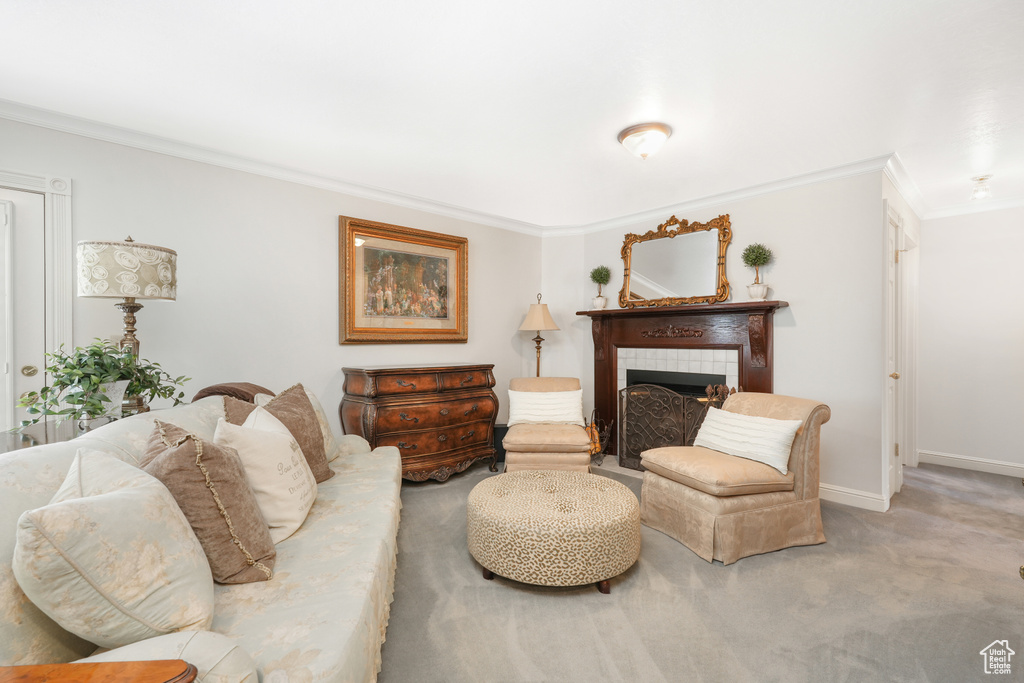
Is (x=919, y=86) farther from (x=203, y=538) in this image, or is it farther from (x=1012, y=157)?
(x=203, y=538)

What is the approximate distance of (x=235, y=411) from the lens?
2021 mm

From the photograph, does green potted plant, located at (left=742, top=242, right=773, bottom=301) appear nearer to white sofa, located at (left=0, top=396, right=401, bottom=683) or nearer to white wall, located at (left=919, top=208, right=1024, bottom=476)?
white wall, located at (left=919, top=208, right=1024, bottom=476)

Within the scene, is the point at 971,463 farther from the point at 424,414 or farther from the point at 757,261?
the point at 424,414

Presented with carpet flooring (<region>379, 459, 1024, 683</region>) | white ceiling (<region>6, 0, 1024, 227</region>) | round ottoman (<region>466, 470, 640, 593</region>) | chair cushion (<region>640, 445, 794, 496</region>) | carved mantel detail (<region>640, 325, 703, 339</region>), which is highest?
white ceiling (<region>6, 0, 1024, 227</region>)

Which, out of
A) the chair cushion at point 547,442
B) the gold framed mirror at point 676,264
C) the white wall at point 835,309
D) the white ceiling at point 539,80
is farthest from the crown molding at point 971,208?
the chair cushion at point 547,442

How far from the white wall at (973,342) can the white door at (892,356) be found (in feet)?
2.79

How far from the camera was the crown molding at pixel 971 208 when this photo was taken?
3.80 meters

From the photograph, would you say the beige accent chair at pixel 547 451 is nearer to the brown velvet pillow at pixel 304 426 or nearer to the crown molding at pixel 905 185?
the brown velvet pillow at pixel 304 426

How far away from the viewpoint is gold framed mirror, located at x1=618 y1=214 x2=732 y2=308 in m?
3.80

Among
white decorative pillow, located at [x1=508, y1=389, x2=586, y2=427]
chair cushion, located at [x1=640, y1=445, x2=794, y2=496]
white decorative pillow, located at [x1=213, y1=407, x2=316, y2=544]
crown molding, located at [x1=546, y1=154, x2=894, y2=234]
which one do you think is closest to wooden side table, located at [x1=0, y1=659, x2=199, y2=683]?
white decorative pillow, located at [x1=213, y1=407, x2=316, y2=544]

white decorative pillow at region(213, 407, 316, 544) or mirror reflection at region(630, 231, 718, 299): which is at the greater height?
mirror reflection at region(630, 231, 718, 299)

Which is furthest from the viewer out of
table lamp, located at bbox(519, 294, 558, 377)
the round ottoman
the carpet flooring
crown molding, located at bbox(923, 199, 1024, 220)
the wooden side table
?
table lamp, located at bbox(519, 294, 558, 377)

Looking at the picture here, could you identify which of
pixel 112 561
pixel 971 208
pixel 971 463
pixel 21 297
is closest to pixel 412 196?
pixel 21 297

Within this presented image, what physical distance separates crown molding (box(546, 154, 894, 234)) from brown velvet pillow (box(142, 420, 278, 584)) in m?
3.85
